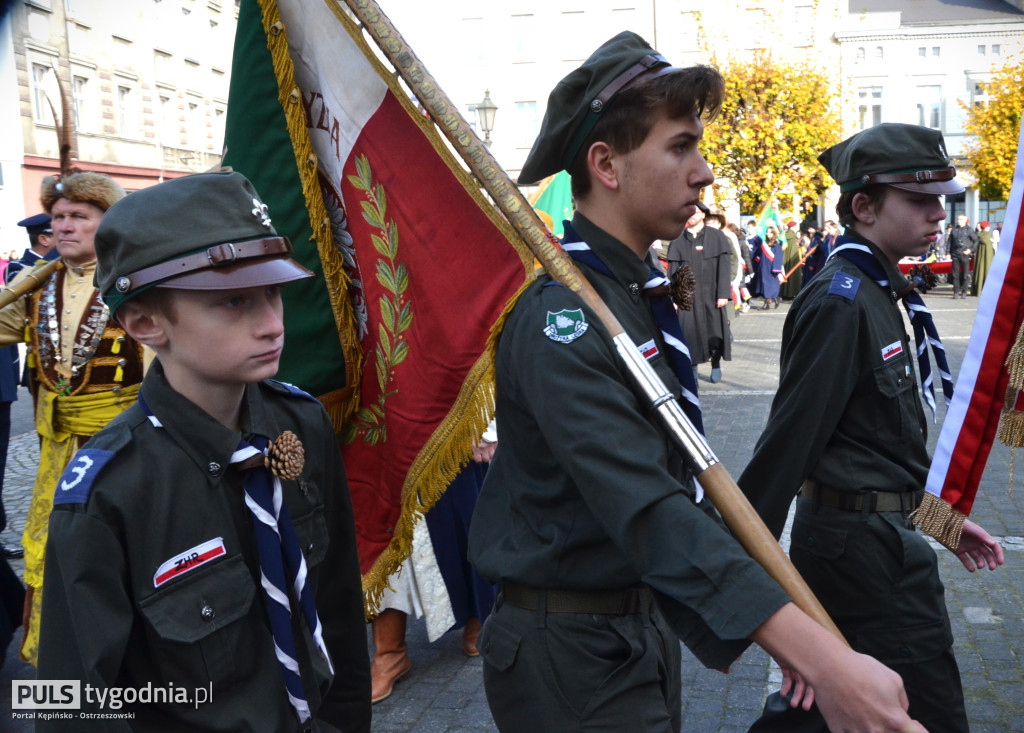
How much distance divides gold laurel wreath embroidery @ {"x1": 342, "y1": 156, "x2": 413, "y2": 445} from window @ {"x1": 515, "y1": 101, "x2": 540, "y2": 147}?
47070 millimetres

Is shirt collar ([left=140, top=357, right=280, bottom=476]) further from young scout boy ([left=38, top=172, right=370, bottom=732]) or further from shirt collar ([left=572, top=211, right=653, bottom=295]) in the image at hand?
shirt collar ([left=572, top=211, right=653, bottom=295])

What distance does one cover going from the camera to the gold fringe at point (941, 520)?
8.77ft

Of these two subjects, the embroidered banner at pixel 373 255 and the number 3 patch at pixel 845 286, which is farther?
the number 3 patch at pixel 845 286

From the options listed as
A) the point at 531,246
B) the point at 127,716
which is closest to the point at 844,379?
the point at 531,246

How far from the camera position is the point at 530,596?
Answer: 6.97 ft

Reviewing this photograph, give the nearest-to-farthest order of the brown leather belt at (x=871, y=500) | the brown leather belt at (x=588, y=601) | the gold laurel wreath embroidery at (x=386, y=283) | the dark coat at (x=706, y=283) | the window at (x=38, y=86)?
1. the brown leather belt at (x=588, y=601)
2. the brown leather belt at (x=871, y=500)
3. the gold laurel wreath embroidery at (x=386, y=283)
4. the dark coat at (x=706, y=283)
5. the window at (x=38, y=86)

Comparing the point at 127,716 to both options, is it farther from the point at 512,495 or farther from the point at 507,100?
the point at 507,100

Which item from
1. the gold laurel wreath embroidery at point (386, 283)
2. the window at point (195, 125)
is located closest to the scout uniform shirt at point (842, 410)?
the gold laurel wreath embroidery at point (386, 283)

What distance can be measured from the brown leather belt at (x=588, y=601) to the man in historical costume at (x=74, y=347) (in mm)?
2715

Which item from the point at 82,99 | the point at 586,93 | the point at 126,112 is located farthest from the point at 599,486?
the point at 126,112

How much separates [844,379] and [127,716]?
2140mm

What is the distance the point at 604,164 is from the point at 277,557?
105 cm

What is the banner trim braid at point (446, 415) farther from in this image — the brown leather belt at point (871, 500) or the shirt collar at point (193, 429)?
the brown leather belt at point (871, 500)

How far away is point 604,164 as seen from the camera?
2176mm
